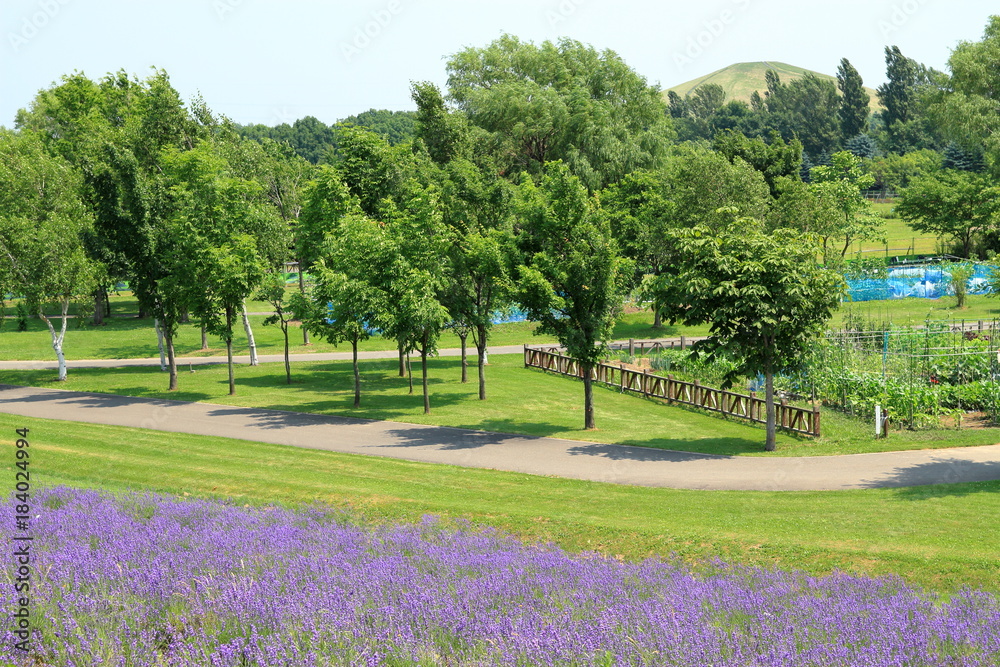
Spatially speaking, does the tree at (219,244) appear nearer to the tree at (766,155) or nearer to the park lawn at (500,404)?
the park lawn at (500,404)

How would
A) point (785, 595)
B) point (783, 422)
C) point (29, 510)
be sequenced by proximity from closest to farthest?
1. point (785, 595)
2. point (29, 510)
3. point (783, 422)

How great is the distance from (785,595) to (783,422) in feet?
63.2

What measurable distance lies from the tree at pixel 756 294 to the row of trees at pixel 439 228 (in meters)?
0.06

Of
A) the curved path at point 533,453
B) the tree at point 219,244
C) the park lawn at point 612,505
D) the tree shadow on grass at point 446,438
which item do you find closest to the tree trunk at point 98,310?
the tree at point 219,244

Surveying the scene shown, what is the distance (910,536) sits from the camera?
48.4 feet

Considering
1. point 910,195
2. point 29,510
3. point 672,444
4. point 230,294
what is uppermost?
point 910,195

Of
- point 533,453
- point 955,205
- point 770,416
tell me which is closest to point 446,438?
point 533,453

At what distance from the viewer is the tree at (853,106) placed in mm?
153875

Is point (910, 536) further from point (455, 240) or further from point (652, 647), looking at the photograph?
point (455, 240)

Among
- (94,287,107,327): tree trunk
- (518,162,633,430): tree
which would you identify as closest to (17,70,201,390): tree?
(94,287,107,327): tree trunk

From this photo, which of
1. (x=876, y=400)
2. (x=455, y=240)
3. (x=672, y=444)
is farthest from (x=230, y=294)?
(x=876, y=400)

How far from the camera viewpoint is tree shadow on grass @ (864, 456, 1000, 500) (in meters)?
18.5

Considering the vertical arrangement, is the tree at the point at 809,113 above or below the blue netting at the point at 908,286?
above

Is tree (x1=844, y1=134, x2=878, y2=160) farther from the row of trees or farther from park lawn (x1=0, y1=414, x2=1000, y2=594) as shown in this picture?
park lawn (x1=0, y1=414, x2=1000, y2=594)
